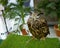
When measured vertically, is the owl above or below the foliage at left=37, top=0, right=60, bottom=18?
below

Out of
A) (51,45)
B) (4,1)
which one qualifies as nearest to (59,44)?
(51,45)

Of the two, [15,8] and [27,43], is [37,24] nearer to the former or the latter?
[27,43]

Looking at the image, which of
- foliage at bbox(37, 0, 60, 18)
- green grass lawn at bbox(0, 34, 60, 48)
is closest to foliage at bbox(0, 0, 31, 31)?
green grass lawn at bbox(0, 34, 60, 48)

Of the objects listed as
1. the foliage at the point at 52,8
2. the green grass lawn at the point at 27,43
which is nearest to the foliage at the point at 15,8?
the green grass lawn at the point at 27,43

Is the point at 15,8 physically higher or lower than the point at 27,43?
higher

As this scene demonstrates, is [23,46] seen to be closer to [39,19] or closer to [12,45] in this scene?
[12,45]

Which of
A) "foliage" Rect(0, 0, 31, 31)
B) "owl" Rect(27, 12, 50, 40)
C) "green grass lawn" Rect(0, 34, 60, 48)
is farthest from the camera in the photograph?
"foliage" Rect(0, 0, 31, 31)

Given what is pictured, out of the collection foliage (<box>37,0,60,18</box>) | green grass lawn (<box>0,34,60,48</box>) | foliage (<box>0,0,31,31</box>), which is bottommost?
green grass lawn (<box>0,34,60,48</box>)

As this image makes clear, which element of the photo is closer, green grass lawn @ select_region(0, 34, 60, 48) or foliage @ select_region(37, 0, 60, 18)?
foliage @ select_region(37, 0, 60, 18)

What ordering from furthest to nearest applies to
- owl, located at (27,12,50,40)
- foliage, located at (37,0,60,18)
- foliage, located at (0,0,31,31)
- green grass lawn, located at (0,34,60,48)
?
foliage, located at (0,0,31,31)
green grass lawn, located at (0,34,60,48)
owl, located at (27,12,50,40)
foliage, located at (37,0,60,18)

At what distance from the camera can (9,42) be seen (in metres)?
0.81

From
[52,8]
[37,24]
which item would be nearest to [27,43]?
[37,24]

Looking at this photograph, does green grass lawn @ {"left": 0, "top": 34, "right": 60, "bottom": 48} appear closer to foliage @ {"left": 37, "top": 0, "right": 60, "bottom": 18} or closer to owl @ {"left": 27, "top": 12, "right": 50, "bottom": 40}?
owl @ {"left": 27, "top": 12, "right": 50, "bottom": 40}

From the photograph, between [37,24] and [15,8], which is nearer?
[37,24]
